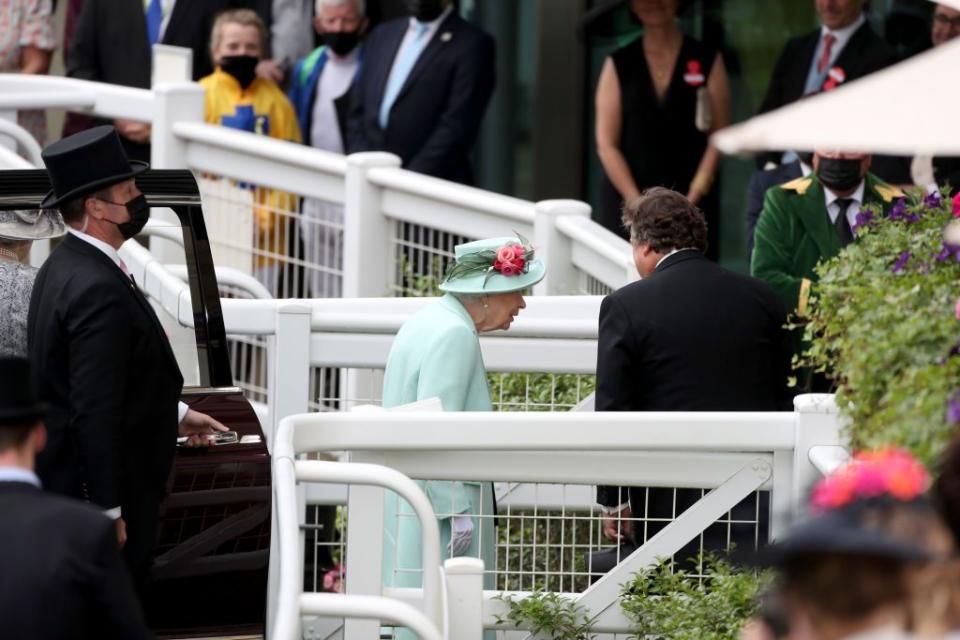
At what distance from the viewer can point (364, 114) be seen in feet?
35.5

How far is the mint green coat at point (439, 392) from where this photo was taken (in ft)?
18.9

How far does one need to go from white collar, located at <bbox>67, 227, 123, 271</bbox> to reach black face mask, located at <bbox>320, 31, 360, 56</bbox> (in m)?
5.19

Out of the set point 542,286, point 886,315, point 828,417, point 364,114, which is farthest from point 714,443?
point 364,114

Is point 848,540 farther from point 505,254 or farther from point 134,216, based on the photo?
point 134,216

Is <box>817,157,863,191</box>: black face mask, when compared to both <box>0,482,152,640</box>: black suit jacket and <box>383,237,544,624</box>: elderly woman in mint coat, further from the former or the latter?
<box>0,482,152,640</box>: black suit jacket

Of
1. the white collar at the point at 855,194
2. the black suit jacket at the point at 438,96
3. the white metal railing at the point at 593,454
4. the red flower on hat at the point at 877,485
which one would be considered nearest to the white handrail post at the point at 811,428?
the white metal railing at the point at 593,454

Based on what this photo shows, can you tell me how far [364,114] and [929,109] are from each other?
24.5ft

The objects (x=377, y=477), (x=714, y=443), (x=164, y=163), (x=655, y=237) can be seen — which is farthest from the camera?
(x=164, y=163)

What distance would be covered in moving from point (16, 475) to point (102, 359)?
160cm

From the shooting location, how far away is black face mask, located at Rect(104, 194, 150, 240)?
6.02 m

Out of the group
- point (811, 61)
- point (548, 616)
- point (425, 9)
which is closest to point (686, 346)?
point (548, 616)

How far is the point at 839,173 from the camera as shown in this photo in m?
7.75

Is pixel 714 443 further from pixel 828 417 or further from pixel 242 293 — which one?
pixel 242 293

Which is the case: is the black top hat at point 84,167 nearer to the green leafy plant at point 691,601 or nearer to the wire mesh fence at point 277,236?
the green leafy plant at point 691,601
